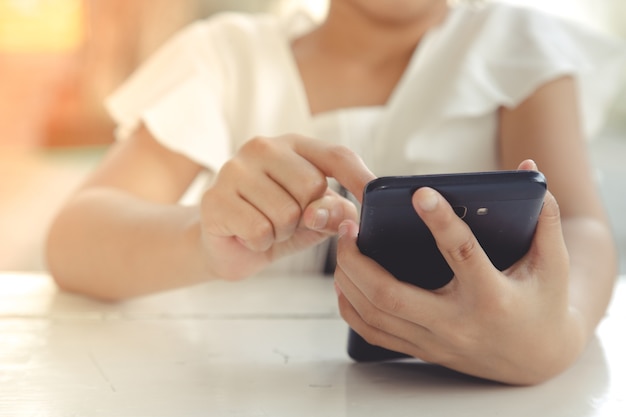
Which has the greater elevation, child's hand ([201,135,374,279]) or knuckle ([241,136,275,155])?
knuckle ([241,136,275,155])

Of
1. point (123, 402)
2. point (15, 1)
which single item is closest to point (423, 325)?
point (123, 402)

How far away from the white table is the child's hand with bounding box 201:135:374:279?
79mm

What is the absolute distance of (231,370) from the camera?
19.1 inches

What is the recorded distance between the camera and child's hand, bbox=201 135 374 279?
47 cm

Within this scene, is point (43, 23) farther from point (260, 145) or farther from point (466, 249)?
point (466, 249)

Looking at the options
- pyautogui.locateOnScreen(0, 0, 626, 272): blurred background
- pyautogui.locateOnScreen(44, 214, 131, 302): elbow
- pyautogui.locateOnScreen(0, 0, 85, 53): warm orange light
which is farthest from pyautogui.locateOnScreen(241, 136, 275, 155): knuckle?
pyautogui.locateOnScreen(0, 0, 85, 53): warm orange light

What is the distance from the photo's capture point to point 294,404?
1.40 feet

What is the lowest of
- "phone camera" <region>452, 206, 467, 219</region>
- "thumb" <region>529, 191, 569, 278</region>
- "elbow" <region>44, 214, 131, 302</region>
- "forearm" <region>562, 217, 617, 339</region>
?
"elbow" <region>44, 214, 131, 302</region>

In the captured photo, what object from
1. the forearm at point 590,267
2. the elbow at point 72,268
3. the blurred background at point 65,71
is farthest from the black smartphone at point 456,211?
the blurred background at point 65,71

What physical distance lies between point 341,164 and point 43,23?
69.6 inches

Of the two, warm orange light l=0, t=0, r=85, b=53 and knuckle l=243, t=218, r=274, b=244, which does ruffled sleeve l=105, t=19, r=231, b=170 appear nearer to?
knuckle l=243, t=218, r=274, b=244

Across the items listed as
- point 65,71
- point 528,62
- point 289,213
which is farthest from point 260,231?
point 65,71

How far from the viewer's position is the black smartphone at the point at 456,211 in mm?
385

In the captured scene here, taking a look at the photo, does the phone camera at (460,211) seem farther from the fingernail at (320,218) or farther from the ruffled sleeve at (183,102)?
the ruffled sleeve at (183,102)
